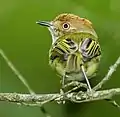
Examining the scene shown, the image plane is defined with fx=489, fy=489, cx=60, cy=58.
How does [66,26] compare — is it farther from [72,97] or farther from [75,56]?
[72,97]

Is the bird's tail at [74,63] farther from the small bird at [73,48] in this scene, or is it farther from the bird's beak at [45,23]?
the bird's beak at [45,23]

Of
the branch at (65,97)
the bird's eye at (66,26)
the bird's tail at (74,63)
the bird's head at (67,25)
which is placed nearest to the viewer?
the branch at (65,97)

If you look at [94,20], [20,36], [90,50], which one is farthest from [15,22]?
[90,50]

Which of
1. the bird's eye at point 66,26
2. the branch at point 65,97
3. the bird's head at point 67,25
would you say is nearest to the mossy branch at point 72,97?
the branch at point 65,97

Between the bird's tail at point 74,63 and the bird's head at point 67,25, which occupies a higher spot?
the bird's head at point 67,25

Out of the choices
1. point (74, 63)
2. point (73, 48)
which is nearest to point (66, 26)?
point (73, 48)

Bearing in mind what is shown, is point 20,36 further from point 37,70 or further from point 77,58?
point 77,58

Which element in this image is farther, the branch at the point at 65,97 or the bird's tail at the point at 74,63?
the bird's tail at the point at 74,63

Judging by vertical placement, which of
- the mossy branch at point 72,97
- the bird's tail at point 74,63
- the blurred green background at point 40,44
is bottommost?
the mossy branch at point 72,97

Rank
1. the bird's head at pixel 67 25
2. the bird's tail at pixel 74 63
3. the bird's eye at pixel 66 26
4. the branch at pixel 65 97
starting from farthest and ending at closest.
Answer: the bird's eye at pixel 66 26 < the bird's head at pixel 67 25 < the bird's tail at pixel 74 63 < the branch at pixel 65 97
